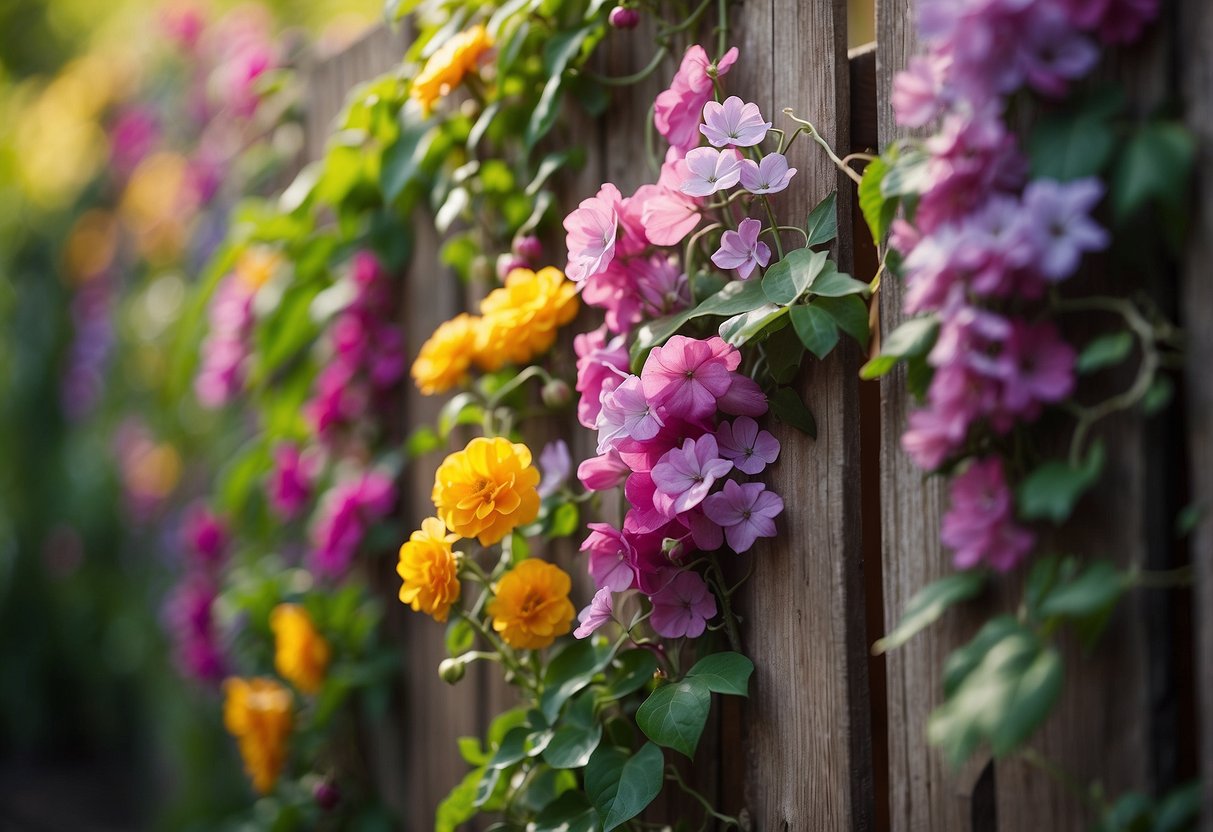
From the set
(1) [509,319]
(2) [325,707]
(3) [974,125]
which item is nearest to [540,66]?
(1) [509,319]

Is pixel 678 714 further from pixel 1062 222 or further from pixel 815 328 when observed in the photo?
pixel 1062 222

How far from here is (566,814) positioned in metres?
1.18

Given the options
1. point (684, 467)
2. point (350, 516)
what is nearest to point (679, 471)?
point (684, 467)

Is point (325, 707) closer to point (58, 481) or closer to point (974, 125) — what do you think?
point (974, 125)

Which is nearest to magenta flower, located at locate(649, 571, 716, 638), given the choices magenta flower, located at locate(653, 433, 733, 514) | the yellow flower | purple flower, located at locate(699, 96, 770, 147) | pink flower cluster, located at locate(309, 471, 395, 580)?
magenta flower, located at locate(653, 433, 733, 514)

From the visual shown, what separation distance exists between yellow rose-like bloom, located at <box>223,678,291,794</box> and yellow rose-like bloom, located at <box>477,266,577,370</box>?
96cm

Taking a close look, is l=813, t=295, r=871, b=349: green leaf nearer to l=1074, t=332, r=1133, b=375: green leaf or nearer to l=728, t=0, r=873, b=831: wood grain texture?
l=728, t=0, r=873, b=831: wood grain texture

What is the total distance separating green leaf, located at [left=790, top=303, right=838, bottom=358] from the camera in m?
0.95

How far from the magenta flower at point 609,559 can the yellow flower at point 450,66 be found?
2.04ft

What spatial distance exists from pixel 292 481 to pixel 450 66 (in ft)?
3.22

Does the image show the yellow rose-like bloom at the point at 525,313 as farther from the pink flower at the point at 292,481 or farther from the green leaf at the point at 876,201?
the pink flower at the point at 292,481

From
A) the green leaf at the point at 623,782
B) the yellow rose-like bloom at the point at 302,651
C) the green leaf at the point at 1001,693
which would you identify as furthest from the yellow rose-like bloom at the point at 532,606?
the yellow rose-like bloom at the point at 302,651

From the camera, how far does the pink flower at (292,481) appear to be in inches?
77.8

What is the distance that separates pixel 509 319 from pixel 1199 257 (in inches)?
29.4
